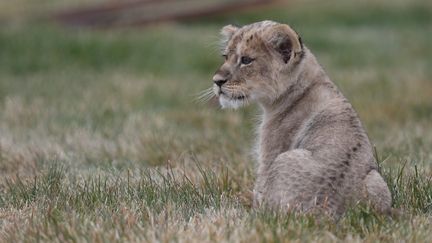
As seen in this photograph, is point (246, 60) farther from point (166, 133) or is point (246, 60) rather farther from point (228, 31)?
point (166, 133)

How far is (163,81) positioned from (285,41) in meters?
7.32

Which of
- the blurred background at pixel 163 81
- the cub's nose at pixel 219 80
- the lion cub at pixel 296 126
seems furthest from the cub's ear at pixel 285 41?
the blurred background at pixel 163 81

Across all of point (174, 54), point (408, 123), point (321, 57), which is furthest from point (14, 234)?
point (321, 57)

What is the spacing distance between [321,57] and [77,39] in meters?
4.22

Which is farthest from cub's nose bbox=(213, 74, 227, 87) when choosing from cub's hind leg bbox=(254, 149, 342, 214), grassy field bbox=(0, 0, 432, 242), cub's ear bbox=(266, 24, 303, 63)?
cub's hind leg bbox=(254, 149, 342, 214)

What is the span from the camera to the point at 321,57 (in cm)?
1562

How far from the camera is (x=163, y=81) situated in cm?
1309

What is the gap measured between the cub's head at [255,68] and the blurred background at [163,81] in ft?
3.86

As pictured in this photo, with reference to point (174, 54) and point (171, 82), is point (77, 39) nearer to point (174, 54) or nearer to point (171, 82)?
point (174, 54)

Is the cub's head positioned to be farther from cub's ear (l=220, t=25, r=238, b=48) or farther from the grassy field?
the grassy field

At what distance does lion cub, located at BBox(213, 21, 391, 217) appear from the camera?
514 cm

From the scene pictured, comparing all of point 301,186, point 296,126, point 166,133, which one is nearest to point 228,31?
point 296,126

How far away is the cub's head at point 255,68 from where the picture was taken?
19.6 ft

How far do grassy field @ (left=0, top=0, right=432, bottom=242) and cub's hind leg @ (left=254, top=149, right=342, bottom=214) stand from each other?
0.16 m
